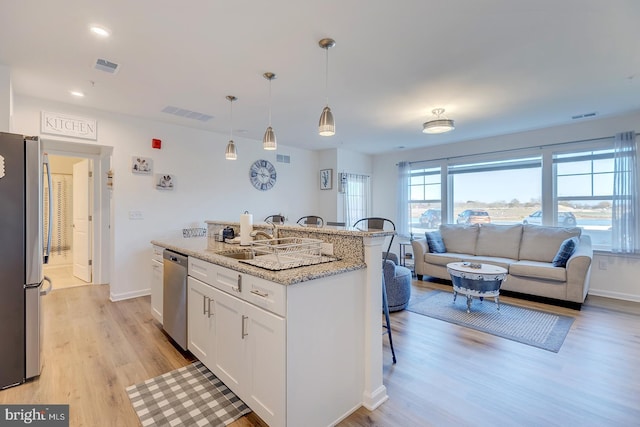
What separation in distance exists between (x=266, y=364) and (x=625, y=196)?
5129mm

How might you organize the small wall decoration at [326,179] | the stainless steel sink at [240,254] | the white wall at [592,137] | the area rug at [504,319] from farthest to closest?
the small wall decoration at [326,179] → the white wall at [592,137] → the area rug at [504,319] → the stainless steel sink at [240,254]

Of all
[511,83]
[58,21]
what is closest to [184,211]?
[58,21]

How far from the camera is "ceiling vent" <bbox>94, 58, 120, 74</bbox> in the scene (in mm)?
2545

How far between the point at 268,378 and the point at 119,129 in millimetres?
3969

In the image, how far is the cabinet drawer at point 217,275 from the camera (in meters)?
1.83

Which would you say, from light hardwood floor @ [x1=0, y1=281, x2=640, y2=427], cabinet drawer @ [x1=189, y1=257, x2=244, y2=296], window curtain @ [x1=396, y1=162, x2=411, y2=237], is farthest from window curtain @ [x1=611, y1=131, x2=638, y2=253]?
cabinet drawer @ [x1=189, y1=257, x2=244, y2=296]

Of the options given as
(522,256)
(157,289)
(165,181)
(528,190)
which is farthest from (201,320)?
(528,190)

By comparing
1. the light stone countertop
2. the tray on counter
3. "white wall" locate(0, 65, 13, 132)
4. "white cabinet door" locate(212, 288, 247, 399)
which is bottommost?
"white cabinet door" locate(212, 288, 247, 399)

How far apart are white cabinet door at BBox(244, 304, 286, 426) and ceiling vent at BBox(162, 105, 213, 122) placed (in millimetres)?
3120

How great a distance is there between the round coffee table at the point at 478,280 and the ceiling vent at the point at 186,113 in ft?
12.8

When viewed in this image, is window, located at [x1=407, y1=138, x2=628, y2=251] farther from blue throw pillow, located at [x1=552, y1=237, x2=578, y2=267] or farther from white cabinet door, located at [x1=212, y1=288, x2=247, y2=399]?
white cabinet door, located at [x1=212, y1=288, x2=247, y2=399]

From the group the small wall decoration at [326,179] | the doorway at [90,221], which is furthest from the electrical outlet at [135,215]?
the small wall decoration at [326,179]

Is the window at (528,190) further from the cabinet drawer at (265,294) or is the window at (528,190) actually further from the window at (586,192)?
the cabinet drawer at (265,294)

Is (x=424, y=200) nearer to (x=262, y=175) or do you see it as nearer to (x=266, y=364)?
(x=262, y=175)
